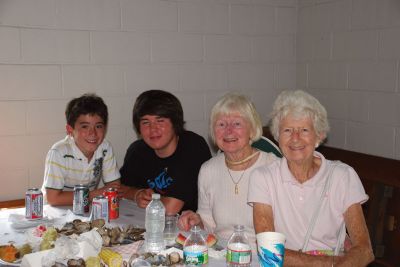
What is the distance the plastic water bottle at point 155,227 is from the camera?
6.51 ft

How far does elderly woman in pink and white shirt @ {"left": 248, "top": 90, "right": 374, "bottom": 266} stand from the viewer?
206 cm

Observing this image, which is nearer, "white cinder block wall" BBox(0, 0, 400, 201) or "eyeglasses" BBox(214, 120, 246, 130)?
"eyeglasses" BBox(214, 120, 246, 130)

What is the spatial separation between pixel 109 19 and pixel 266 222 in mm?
2084

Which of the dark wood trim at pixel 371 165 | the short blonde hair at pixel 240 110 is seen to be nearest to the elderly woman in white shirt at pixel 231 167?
the short blonde hair at pixel 240 110

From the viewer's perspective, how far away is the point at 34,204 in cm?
241

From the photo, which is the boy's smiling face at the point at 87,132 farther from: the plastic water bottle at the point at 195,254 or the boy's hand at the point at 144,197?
the plastic water bottle at the point at 195,254

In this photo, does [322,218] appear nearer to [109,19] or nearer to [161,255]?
[161,255]

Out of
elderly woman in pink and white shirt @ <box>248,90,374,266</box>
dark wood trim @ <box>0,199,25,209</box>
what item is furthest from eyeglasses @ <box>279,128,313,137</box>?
dark wood trim @ <box>0,199,25,209</box>

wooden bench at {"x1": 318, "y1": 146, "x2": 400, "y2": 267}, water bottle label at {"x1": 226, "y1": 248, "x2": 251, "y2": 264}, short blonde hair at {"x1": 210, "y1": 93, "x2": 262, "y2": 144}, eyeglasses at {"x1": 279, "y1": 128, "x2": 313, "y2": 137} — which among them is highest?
short blonde hair at {"x1": 210, "y1": 93, "x2": 262, "y2": 144}

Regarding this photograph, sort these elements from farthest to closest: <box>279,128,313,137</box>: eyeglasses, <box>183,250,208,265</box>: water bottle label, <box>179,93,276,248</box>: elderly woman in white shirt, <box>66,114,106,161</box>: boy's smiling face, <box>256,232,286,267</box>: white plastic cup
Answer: <box>66,114,106,161</box>: boy's smiling face, <box>179,93,276,248</box>: elderly woman in white shirt, <box>279,128,313,137</box>: eyeglasses, <box>183,250,208,265</box>: water bottle label, <box>256,232,286,267</box>: white plastic cup

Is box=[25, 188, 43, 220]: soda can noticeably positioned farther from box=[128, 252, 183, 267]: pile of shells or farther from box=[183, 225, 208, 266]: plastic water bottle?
box=[183, 225, 208, 266]: plastic water bottle

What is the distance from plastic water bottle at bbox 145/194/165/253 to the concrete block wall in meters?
2.07

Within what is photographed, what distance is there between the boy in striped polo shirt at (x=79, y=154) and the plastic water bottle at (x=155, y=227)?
1.98 feet

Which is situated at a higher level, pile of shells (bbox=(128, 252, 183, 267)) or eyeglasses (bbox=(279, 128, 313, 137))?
eyeglasses (bbox=(279, 128, 313, 137))
